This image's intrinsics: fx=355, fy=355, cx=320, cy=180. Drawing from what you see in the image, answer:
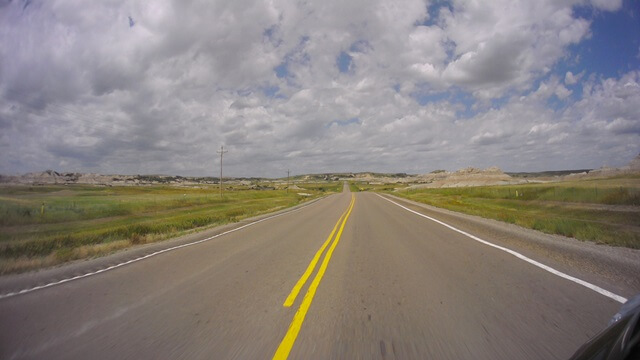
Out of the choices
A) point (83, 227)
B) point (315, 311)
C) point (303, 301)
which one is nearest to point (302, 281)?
point (303, 301)

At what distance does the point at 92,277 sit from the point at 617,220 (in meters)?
30.7

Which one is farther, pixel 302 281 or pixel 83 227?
pixel 83 227

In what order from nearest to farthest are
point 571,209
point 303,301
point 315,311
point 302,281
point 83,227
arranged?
point 315,311 → point 303,301 → point 302,281 → point 83,227 → point 571,209

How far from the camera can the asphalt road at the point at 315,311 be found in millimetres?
3738

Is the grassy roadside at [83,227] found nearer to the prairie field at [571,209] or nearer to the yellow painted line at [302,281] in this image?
the yellow painted line at [302,281]

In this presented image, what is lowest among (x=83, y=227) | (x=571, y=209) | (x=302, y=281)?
(x=83, y=227)

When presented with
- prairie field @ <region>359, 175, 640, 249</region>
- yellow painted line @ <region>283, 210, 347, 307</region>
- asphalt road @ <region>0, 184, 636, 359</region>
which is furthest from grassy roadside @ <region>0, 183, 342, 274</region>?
prairie field @ <region>359, 175, 640, 249</region>

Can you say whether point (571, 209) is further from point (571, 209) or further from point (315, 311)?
point (315, 311)

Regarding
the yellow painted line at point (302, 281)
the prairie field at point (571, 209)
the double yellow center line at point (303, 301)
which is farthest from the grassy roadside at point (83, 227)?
the prairie field at point (571, 209)

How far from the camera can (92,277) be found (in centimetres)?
721

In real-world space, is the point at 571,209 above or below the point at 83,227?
above

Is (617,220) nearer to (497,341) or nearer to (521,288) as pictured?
(521,288)

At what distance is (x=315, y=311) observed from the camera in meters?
4.88

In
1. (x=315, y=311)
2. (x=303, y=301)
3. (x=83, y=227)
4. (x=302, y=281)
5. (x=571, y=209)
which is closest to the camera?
(x=315, y=311)
